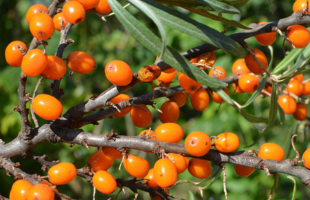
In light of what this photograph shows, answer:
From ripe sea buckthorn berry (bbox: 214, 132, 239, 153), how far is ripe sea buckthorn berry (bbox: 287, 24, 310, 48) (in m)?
0.29

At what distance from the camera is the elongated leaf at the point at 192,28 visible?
1.97ft

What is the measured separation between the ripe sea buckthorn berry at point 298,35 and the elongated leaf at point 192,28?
0.17 meters

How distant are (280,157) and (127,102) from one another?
434 millimetres

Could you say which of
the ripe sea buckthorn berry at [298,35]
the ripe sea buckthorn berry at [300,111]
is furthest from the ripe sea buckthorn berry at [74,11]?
the ripe sea buckthorn berry at [300,111]

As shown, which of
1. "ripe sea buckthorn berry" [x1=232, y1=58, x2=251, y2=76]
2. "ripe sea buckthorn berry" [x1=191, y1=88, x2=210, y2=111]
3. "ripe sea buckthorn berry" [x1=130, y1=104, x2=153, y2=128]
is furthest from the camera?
"ripe sea buckthorn berry" [x1=232, y1=58, x2=251, y2=76]

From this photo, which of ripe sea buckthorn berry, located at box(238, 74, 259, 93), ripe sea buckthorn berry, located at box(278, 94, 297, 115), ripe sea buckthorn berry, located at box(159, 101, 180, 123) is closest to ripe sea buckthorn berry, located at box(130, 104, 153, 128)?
ripe sea buckthorn berry, located at box(159, 101, 180, 123)

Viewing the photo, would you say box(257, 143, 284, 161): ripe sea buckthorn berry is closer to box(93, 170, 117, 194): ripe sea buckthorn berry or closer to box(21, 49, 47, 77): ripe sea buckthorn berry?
box(93, 170, 117, 194): ripe sea buckthorn berry

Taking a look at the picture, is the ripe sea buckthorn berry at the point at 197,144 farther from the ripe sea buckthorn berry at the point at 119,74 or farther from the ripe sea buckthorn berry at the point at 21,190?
the ripe sea buckthorn berry at the point at 21,190

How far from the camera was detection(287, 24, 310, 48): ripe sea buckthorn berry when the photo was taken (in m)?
0.70

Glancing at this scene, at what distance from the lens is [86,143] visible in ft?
2.30

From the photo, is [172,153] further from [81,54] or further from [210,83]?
[81,54]

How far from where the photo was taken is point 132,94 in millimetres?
3150

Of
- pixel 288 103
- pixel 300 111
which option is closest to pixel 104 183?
pixel 288 103

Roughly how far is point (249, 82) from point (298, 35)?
0.31m
